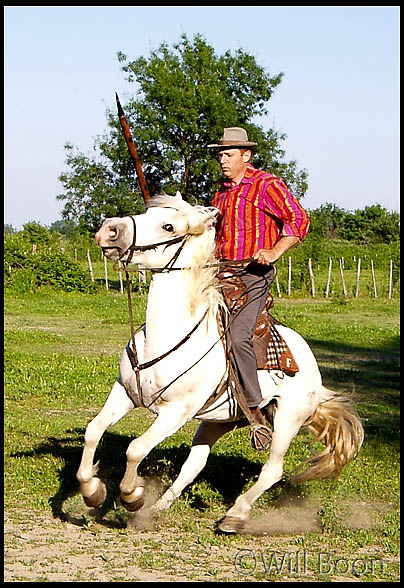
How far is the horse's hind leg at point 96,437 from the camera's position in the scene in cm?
623

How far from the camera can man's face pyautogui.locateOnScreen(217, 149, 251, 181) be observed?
22.1 feet

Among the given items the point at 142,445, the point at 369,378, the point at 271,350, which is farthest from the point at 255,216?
the point at 369,378

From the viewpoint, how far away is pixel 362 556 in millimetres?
6332

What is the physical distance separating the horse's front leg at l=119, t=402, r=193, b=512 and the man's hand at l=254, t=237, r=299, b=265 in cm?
124

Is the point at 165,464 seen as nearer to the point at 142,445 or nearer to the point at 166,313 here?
the point at 142,445

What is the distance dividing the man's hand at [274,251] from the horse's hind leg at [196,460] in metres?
1.65

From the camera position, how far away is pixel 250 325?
676 cm

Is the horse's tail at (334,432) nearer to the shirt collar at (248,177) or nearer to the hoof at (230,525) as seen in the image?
the hoof at (230,525)

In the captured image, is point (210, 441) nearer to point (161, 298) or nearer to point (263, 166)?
point (161, 298)

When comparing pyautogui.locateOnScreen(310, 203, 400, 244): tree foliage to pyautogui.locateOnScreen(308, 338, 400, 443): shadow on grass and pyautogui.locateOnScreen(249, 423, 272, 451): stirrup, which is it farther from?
pyautogui.locateOnScreen(249, 423, 272, 451): stirrup

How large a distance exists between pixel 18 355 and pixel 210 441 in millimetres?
8836

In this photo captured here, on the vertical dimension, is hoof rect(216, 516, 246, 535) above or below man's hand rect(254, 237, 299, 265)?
below

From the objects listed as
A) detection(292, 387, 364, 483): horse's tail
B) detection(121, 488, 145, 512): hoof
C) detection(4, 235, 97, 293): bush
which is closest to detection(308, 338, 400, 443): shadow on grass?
detection(292, 387, 364, 483): horse's tail

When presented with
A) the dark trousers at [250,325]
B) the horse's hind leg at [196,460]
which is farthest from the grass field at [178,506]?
the dark trousers at [250,325]
